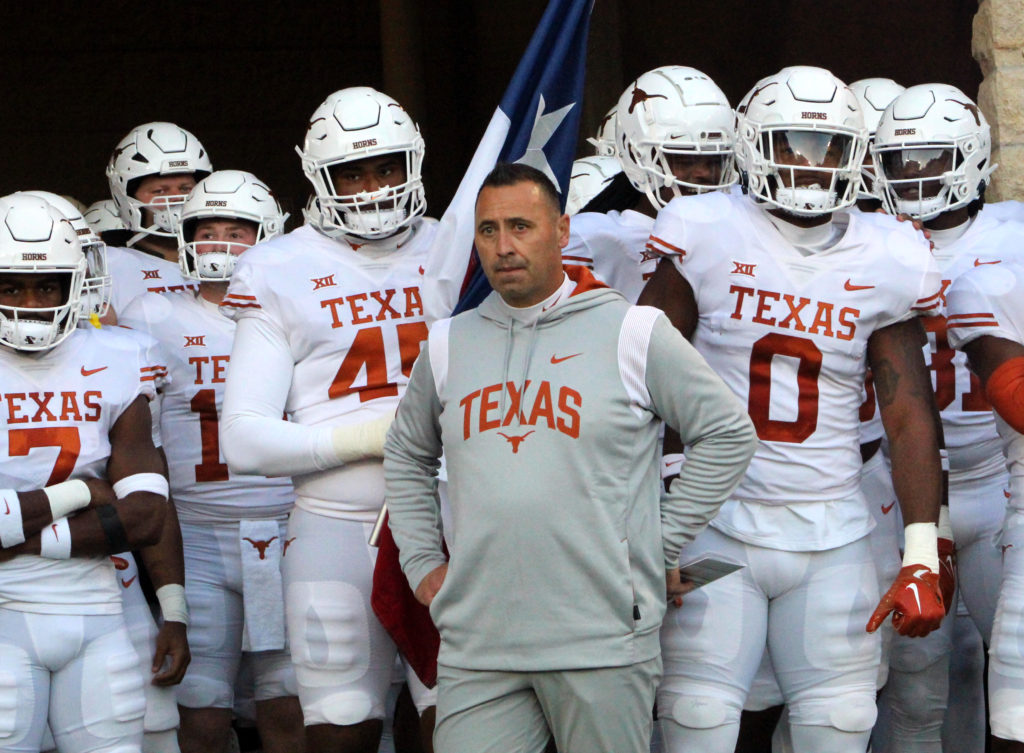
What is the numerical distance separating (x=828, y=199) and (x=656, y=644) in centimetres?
122

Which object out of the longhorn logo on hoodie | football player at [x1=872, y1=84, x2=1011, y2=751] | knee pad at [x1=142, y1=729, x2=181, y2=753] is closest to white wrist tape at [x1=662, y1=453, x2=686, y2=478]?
the longhorn logo on hoodie

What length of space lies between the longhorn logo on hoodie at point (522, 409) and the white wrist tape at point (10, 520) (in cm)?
120

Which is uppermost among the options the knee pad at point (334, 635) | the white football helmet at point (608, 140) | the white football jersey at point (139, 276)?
the white football helmet at point (608, 140)

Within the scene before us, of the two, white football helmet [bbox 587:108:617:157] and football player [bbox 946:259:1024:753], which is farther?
white football helmet [bbox 587:108:617:157]

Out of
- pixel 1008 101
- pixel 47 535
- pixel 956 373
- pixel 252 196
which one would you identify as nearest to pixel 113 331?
pixel 47 535

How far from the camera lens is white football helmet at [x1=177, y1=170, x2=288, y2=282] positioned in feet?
17.1

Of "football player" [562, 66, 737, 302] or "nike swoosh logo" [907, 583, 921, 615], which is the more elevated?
"football player" [562, 66, 737, 302]

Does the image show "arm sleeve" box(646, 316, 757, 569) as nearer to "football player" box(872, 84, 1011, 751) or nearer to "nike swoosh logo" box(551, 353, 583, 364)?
"nike swoosh logo" box(551, 353, 583, 364)

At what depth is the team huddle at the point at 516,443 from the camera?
11.5 ft

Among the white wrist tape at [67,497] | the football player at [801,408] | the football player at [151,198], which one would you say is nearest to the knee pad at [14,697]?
the white wrist tape at [67,497]

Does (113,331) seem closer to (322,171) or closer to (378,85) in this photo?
(322,171)

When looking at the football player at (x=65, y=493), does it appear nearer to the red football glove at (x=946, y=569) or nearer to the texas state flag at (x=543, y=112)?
the texas state flag at (x=543, y=112)

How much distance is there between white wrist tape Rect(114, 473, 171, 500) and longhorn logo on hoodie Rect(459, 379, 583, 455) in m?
1.07

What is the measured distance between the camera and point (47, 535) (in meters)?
4.07
